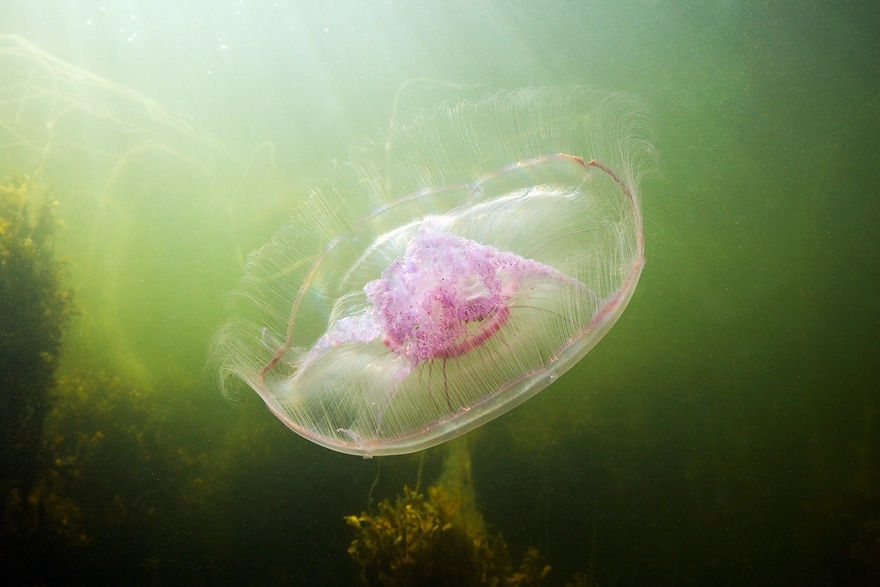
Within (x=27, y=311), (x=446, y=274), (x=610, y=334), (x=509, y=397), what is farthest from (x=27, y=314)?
(x=610, y=334)

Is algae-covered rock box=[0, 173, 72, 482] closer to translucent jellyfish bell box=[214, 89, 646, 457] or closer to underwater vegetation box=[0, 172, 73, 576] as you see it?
underwater vegetation box=[0, 172, 73, 576]

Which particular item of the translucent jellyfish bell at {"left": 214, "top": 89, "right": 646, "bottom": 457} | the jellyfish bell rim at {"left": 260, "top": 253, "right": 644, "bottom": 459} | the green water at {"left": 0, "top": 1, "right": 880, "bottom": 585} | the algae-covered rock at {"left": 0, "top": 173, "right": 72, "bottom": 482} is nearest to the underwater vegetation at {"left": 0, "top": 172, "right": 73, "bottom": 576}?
the algae-covered rock at {"left": 0, "top": 173, "right": 72, "bottom": 482}

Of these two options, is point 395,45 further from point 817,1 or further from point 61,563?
point 61,563

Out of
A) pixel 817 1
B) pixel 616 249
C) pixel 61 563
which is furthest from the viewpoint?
pixel 61 563

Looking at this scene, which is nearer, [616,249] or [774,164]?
[616,249]

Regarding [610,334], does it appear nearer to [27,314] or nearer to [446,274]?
[446,274]

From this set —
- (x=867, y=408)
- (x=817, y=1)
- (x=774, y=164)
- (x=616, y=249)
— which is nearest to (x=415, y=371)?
(x=616, y=249)
